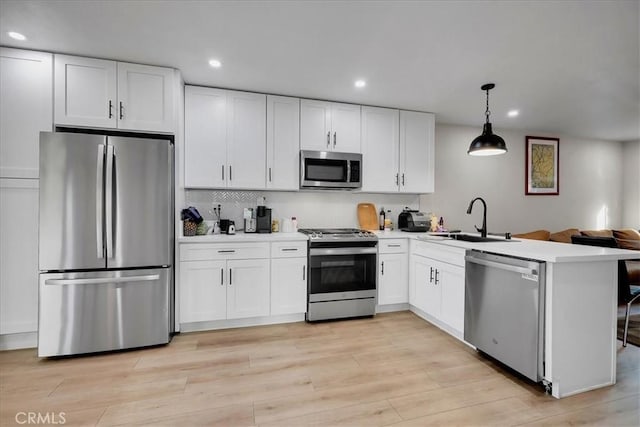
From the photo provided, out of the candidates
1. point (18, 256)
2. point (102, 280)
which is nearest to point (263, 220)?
point (102, 280)

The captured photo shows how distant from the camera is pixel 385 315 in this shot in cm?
347

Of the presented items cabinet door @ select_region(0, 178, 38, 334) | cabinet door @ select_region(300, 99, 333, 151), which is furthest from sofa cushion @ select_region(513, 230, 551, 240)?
cabinet door @ select_region(0, 178, 38, 334)

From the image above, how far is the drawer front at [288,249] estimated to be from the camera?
312 cm

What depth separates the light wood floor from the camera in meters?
1.76

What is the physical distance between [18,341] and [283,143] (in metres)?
3.02

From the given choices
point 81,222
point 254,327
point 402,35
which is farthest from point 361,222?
point 81,222

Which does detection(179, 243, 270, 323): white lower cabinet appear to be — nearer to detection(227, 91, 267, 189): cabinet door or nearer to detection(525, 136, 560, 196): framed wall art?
detection(227, 91, 267, 189): cabinet door

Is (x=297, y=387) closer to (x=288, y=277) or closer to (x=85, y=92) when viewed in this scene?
(x=288, y=277)

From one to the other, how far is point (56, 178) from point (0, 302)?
115 cm

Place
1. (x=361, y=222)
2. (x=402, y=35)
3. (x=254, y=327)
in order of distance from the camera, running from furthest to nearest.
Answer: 1. (x=361, y=222)
2. (x=254, y=327)
3. (x=402, y=35)

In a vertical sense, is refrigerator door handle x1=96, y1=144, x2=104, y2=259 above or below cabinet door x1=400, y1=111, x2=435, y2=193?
below

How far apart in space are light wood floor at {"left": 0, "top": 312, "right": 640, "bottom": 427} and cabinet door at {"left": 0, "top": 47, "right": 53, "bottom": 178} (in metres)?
1.60

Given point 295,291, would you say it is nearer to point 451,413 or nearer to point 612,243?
point 451,413

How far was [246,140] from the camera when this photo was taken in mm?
3322
